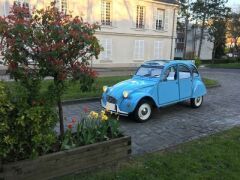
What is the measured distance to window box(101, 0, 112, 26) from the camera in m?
24.1

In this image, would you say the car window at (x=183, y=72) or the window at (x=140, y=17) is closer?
the car window at (x=183, y=72)

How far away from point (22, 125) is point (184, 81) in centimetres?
606

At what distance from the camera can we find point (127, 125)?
22.6ft

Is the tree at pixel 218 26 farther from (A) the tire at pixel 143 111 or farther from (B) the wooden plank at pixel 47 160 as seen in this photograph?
(B) the wooden plank at pixel 47 160

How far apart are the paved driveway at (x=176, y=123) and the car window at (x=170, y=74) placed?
1.10 m

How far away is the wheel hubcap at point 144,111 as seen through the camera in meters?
7.14

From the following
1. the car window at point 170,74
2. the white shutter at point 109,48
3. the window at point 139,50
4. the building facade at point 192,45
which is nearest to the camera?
the car window at point 170,74

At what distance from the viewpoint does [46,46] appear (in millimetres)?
3686

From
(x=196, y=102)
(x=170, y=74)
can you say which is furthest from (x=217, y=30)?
(x=170, y=74)

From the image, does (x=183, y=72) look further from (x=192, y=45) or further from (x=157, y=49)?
(x=192, y=45)

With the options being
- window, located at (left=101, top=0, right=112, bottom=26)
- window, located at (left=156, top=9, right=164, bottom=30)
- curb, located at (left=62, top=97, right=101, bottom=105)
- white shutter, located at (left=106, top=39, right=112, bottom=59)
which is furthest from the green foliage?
window, located at (left=156, top=9, right=164, bottom=30)

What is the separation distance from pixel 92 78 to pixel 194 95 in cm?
553

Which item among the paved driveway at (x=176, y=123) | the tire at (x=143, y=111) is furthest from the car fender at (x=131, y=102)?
the paved driveway at (x=176, y=123)

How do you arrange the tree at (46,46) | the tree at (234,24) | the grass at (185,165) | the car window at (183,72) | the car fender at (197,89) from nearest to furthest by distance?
the tree at (46,46)
the grass at (185,165)
the car window at (183,72)
the car fender at (197,89)
the tree at (234,24)
